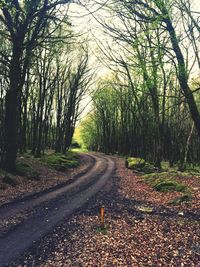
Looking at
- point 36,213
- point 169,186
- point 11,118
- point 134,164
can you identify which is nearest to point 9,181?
point 11,118

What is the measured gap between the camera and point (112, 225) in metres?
11.0

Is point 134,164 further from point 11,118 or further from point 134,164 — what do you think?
point 11,118

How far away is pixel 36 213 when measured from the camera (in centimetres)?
1242

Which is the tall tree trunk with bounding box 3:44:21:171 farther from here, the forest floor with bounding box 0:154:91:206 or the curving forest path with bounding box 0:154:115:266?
the curving forest path with bounding box 0:154:115:266

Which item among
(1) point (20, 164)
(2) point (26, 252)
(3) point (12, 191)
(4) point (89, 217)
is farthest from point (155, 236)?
(1) point (20, 164)

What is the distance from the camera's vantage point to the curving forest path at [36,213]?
887 centimetres

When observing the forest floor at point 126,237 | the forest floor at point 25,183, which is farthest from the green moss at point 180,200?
the forest floor at point 25,183

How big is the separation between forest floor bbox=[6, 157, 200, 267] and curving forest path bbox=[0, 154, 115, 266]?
16.2 inches

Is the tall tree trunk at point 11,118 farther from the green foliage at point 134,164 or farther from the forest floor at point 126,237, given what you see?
the green foliage at point 134,164

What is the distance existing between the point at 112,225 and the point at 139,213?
6.56 feet

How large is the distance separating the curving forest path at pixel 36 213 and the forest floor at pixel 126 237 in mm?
411

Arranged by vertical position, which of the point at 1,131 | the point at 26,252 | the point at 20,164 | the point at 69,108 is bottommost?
the point at 26,252

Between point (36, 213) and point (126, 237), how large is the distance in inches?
176

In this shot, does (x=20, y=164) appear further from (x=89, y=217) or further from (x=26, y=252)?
(x=26, y=252)
